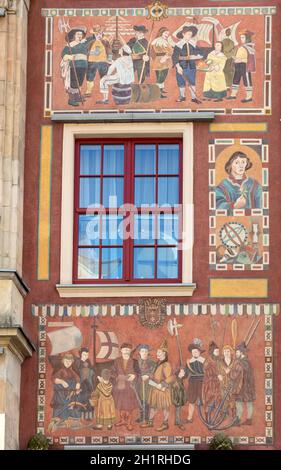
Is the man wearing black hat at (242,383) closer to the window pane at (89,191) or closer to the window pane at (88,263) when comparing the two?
the window pane at (88,263)

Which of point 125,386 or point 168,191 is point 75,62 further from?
point 125,386

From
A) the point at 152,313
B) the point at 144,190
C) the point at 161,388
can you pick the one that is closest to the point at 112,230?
the point at 144,190

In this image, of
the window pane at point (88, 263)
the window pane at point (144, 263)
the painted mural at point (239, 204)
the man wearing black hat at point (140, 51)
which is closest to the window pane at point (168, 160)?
the painted mural at point (239, 204)

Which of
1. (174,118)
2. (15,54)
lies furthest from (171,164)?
(15,54)

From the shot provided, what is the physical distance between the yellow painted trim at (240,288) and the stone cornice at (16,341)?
239 centimetres

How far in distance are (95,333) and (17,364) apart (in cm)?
107

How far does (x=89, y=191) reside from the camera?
24.1 meters

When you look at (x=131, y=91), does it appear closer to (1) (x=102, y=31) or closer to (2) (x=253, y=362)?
(1) (x=102, y=31)

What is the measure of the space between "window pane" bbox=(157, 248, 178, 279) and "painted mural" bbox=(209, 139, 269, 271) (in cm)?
49

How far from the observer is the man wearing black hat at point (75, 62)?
24266 millimetres

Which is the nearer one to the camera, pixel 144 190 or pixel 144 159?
pixel 144 190

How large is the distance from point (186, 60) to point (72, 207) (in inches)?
94.3

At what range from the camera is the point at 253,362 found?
23234mm
